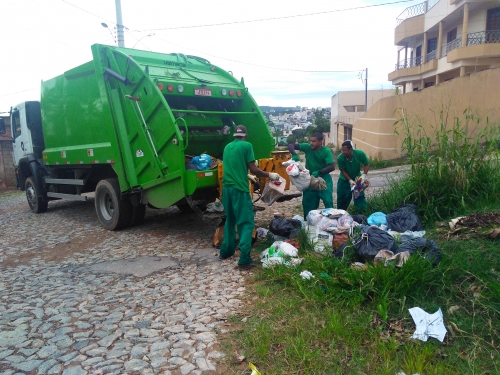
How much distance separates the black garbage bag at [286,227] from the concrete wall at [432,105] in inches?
168

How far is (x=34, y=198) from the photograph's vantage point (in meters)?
8.79

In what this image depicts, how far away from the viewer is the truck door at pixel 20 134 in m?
8.46

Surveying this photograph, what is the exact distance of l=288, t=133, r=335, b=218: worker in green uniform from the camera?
17.7 ft

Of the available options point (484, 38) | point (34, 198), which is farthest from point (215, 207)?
point (484, 38)

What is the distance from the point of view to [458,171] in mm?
4930

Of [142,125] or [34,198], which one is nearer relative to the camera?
[142,125]

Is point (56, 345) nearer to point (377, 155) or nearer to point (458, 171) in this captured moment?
point (458, 171)

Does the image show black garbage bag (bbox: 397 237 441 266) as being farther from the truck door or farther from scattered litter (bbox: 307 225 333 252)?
the truck door

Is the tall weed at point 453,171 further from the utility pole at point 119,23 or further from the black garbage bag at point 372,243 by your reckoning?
the utility pole at point 119,23

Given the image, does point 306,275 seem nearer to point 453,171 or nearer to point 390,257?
point 390,257

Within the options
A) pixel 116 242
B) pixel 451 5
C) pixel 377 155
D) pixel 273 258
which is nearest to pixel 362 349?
pixel 273 258

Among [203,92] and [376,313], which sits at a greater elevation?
[203,92]

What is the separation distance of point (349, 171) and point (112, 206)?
3853 mm

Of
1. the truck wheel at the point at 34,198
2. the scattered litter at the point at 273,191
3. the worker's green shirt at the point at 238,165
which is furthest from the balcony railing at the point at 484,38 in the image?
the truck wheel at the point at 34,198
